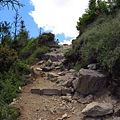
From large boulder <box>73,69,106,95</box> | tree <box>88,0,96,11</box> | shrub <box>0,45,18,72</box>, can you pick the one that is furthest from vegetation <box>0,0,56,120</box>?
tree <box>88,0,96,11</box>

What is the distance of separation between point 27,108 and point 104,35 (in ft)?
10.3

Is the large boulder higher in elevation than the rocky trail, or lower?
higher

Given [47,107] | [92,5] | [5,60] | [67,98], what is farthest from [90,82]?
[92,5]

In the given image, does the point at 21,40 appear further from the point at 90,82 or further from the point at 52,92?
the point at 90,82

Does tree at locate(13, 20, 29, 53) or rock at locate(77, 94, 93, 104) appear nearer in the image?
rock at locate(77, 94, 93, 104)

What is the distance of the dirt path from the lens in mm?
5410

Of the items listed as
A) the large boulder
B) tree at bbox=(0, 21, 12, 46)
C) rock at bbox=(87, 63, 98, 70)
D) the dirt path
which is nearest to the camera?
the dirt path

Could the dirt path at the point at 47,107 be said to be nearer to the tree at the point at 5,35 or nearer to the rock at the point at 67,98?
the rock at the point at 67,98

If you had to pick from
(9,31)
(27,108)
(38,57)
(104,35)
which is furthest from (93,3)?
(27,108)

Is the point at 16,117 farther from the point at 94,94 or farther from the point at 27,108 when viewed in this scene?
the point at 94,94

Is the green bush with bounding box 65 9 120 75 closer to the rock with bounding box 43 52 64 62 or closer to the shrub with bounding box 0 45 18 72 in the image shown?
the shrub with bounding box 0 45 18 72

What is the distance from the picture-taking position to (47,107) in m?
5.90

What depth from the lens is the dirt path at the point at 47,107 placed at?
5.41 m

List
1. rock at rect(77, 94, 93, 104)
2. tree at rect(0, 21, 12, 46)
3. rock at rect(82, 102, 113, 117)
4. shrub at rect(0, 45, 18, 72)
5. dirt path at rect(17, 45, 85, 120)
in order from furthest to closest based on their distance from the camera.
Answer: tree at rect(0, 21, 12, 46) → shrub at rect(0, 45, 18, 72) → rock at rect(77, 94, 93, 104) → dirt path at rect(17, 45, 85, 120) → rock at rect(82, 102, 113, 117)
